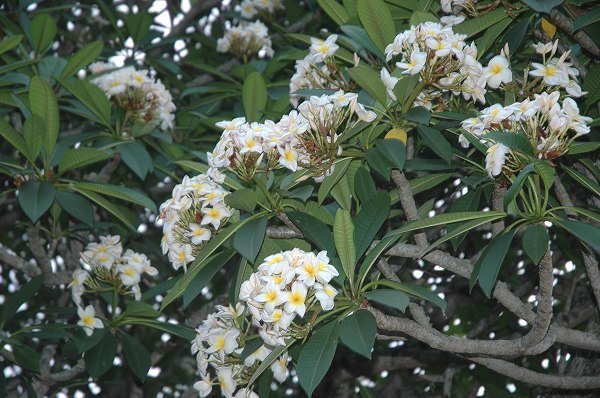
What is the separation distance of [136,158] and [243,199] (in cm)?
93

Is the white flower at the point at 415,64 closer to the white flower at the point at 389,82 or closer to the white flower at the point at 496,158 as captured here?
the white flower at the point at 389,82

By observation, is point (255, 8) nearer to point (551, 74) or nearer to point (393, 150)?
point (551, 74)

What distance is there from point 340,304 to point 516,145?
0.43 m

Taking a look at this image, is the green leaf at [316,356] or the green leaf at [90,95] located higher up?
the green leaf at [316,356]

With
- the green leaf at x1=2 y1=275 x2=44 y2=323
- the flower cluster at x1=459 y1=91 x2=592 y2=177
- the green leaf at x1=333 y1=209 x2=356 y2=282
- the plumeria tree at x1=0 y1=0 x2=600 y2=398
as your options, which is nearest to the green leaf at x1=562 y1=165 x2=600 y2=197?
the plumeria tree at x1=0 y1=0 x2=600 y2=398

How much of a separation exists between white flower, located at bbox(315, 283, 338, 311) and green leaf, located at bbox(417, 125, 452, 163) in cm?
40

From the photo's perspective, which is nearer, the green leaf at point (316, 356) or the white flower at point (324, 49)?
A: the green leaf at point (316, 356)

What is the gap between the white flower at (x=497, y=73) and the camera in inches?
73.7

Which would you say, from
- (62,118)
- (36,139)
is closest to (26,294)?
(36,139)

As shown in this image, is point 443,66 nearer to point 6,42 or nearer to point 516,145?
point 516,145

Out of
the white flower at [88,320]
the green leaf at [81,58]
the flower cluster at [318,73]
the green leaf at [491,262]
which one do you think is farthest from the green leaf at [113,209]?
the green leaf at [491,262]

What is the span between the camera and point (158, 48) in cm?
355

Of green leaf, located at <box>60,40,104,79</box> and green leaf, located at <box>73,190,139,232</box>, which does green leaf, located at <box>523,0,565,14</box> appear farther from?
green leaf, located at <box>60,40,104,79</box>

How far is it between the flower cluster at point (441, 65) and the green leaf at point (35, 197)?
0.98 m
